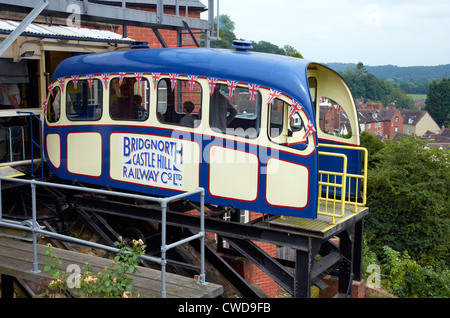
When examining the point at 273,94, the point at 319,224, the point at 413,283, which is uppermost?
the point at 273,94

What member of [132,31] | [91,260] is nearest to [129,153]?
[91,260]

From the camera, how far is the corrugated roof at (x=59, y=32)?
970 centimetres

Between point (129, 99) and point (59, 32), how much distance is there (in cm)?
242

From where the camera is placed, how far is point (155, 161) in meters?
8.99

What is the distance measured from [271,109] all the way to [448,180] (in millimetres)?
25268

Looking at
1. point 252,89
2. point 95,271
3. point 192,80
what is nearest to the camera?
point 95,271

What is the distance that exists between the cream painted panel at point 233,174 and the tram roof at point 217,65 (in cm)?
110

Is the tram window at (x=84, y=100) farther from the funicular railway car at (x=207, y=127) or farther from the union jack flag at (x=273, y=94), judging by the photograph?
the union jack flag at (x=273, y=94)

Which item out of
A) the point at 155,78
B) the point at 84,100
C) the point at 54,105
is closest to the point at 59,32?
the point at 54,105

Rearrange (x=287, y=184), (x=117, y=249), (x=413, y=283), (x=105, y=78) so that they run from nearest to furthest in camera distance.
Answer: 1. (x=117, y=249)
2. (x=287, y=184)
3. (x=105, y=78)
4. (x=413, y=283)

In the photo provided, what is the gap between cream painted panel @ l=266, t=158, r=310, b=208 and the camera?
306 inches

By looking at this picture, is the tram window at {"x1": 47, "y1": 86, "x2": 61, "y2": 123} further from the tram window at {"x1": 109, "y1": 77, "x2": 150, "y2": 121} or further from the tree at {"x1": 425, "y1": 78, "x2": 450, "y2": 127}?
the tree at {"x1": 425, "y1": 78, "x2": 450, "y2": 127}

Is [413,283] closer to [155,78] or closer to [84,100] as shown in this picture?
[155,78]
